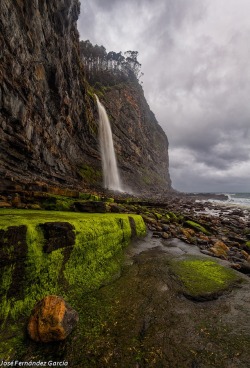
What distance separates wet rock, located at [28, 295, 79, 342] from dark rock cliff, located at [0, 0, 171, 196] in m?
7.10

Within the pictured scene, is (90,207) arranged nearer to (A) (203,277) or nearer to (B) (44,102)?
(A) (203,277)

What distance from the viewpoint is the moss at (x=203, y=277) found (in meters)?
4.55

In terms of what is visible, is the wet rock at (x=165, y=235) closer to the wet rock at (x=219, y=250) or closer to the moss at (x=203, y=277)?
the wet rock at (x=219, y=250)

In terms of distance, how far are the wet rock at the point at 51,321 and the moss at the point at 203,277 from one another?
2.58 m

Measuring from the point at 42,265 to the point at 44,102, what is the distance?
80.7ft

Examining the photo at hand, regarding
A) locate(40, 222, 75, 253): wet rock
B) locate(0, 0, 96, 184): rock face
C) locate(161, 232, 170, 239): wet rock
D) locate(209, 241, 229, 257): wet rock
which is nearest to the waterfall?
locate(0, 0, 96, 184): rock face

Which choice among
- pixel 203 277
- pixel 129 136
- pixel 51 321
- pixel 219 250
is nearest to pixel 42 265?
pixel 51 321

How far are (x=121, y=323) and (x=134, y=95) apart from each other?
83707 mm

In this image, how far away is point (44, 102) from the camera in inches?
960

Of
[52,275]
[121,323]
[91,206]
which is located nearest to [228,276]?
[121,323]

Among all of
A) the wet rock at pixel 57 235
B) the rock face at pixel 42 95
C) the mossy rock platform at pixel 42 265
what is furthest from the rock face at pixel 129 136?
the wet rock at pixel 57 235

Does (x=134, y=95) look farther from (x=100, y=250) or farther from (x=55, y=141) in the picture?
(x=100, y=250)

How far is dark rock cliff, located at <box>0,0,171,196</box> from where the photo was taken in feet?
56.6

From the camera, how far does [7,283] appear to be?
3.23 metres
